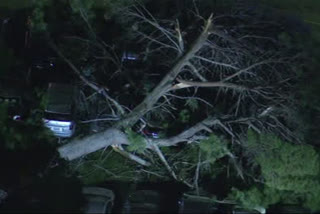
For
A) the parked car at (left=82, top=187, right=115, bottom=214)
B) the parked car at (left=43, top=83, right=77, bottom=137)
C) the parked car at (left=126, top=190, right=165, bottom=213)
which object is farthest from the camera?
the parked car at (left=43, top=83, right=77, bottom=137)

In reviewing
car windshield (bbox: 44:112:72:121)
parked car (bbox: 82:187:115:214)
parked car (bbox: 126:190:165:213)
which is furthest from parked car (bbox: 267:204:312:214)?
car windshield (bbox: 44:112:72:121)

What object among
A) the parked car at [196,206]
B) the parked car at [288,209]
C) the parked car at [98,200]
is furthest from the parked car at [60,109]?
the parked car at [288,209]

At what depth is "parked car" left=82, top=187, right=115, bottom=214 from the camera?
14703mm

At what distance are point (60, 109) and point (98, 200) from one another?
4822 millimetres

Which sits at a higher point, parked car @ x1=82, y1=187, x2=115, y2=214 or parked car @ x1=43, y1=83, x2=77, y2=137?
parked car @ x1=43, y1=83, x2=77, y2=137

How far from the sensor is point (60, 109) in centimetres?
1848

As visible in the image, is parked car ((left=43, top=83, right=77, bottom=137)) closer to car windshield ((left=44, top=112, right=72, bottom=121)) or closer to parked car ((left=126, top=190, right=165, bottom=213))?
car windshield ((left=44, top=112, right=72, bottom=121))

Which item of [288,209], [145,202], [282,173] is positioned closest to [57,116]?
[145,202]

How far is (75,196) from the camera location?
50.7 ft

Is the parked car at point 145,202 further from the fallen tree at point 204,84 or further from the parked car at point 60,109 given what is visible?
the parked car at point 60,109

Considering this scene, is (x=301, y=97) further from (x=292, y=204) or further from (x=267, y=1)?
(x=267, y=1)

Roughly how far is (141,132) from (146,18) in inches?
161

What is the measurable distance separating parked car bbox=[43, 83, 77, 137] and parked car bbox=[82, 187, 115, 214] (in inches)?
125

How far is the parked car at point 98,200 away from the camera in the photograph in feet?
48.2
